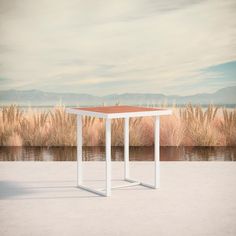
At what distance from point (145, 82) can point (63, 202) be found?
7654 mm

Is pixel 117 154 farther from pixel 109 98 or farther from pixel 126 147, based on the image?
pixel 109 98

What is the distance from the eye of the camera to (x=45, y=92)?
34.8 feet

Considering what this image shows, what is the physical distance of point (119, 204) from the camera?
356 centimetres

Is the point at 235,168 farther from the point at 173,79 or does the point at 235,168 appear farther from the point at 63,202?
the point at 173,79

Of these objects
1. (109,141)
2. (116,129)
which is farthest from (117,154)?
(109,141)

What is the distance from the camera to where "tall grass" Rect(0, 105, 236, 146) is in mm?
6516

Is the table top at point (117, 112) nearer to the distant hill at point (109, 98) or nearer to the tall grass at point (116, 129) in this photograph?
the tall grass at point (116, 129)

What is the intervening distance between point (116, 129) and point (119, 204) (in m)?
2.96

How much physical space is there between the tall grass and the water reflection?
5.1 inches

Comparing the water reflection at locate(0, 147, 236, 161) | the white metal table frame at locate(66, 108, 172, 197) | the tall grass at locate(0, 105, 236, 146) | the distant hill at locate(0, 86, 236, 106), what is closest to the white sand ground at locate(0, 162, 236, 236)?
the white metal table frame at locate(66, 108, 172, 197)

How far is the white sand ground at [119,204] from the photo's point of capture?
3.00m

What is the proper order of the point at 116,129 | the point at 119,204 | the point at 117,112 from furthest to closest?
the point at 116,129 → the point at 117,112 → the point at 119,204

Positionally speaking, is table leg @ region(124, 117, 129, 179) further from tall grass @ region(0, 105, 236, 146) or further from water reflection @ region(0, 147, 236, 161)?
tall grass @ region(0, 105, 236, 146)

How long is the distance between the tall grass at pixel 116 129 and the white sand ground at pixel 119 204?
159 centimetres
